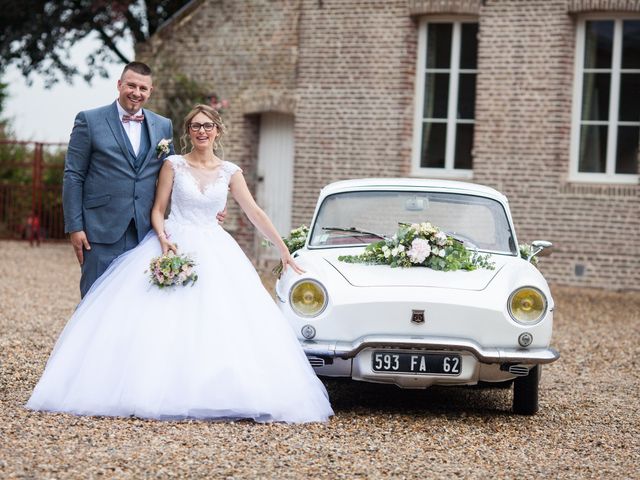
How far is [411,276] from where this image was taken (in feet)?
21.8

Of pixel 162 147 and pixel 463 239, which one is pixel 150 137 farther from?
pixel 463 239

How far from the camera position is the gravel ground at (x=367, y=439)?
5.09m

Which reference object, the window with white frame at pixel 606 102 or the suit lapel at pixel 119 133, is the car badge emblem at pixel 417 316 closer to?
the suit lapel at pixel 119 133

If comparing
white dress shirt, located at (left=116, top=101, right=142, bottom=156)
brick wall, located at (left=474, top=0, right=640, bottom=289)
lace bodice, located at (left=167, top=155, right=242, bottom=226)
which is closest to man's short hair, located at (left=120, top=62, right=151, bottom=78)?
white dress shirt, located at (left=116, top=101, right=142, bottom=156)

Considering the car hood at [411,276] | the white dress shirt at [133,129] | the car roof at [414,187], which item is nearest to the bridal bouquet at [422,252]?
the car hood at [411,276]

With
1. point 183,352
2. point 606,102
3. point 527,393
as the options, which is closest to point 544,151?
point 606,102

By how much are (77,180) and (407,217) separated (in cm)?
226

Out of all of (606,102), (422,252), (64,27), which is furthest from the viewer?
(64,27)

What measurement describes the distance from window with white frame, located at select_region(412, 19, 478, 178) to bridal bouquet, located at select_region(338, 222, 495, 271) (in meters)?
9.49

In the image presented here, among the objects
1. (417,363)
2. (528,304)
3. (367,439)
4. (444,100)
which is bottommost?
(367,439)

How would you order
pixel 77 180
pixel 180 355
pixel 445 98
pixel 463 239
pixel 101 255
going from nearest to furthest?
1. pixel 180 355
2. pixel 77 180
3. pixel 101 255
4. pixel 463 239
5. pixel 445 98

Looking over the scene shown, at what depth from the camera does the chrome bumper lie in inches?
247

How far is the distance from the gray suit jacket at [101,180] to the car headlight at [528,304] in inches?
87.5

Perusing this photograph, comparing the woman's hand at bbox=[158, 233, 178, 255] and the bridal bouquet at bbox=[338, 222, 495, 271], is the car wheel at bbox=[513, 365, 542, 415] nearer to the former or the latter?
the bridal bouquet at bbox=[338, 222, 495, 271]
